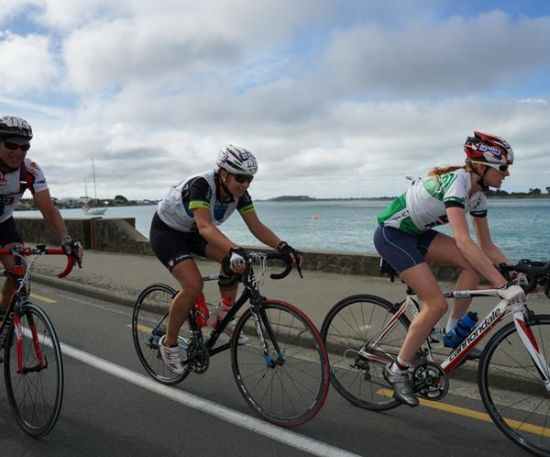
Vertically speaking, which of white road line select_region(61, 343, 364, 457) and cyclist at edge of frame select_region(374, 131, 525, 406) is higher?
cyclist at edge of frame select_region(374, 131, 525, 406)

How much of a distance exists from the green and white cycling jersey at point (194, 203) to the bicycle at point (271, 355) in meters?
0.52

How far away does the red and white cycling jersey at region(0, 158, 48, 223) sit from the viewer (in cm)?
379

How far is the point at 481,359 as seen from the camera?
3191 millimetres

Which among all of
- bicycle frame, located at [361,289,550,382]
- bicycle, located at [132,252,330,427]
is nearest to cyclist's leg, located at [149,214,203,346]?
bicycle, located at [132,252,330,427]

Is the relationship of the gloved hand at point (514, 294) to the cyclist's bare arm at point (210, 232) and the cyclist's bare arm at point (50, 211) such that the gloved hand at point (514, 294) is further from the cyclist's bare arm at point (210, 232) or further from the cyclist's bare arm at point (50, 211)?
the cyclist's bare arm at point (50, 211)

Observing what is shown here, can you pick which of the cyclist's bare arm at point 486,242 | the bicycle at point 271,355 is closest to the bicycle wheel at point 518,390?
the cyclist's bare arm at point 486,242

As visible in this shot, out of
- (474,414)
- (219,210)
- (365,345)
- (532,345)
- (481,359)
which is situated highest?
(219,210)

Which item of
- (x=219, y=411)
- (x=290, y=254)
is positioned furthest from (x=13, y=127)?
(x=219, y=411)

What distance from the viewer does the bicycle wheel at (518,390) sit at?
310 centimetres

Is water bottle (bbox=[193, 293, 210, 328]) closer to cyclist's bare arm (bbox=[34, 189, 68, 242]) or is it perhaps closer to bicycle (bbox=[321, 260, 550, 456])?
bicycle (bbox=[321, 260, 550, 456])

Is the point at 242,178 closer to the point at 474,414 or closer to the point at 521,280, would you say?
the point at 521,280

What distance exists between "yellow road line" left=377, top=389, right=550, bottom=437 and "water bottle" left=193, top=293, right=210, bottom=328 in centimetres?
154

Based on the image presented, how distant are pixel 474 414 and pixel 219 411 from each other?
1.92 m

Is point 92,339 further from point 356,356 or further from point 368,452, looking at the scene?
point 368,452
